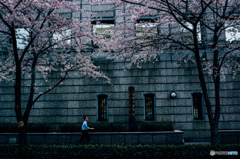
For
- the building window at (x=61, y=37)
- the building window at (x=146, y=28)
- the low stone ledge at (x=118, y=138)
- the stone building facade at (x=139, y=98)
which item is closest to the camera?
the building window at (x=146, y=28)

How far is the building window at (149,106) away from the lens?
14.3 metres

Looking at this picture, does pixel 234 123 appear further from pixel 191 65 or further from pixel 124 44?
pixel 124 44

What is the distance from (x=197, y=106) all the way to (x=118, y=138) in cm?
781

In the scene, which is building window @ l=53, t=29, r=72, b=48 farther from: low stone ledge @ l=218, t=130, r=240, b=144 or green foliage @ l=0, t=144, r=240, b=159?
low stone ledge @ l=218, t=130, r=240, b=144

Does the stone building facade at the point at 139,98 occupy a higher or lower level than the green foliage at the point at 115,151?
higher

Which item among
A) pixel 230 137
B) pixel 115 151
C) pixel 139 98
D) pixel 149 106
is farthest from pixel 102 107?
pixel 230 137

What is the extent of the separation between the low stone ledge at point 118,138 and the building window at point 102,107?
115 inches

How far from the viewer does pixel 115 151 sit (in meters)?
7.01

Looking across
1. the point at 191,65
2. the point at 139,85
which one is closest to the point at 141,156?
the point at 139,85

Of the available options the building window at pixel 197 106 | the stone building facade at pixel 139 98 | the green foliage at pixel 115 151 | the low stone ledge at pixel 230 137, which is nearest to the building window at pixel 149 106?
the stone building facade at pixel 139 98

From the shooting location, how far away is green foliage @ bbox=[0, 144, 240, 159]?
681cm

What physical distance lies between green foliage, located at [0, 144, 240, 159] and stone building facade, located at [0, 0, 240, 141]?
6864 millimetres

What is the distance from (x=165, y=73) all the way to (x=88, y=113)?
7.76m

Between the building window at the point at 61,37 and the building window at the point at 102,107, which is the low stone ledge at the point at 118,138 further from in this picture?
the building window at the point at 61,37
